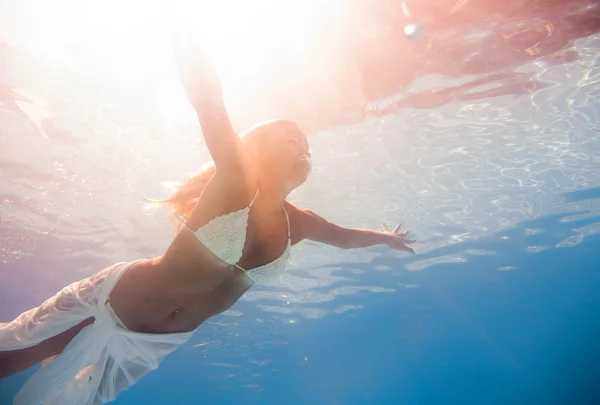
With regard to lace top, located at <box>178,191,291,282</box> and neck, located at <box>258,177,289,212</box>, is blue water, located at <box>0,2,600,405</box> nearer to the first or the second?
neck, located at <box>258,177,289,212</box>

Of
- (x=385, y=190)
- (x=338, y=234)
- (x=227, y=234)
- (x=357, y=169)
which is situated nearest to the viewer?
(x=227, y=234)

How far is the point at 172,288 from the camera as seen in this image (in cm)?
325

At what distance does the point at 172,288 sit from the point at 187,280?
6.7 inches

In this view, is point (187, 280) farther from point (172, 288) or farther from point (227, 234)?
point (227, 234)

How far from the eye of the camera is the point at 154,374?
3953cm

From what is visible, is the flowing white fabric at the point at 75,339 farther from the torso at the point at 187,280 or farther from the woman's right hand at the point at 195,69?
the woman's right hand at the point at 195,69

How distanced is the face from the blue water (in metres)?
5.67

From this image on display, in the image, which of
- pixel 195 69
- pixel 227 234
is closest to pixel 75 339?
pixel 227 234

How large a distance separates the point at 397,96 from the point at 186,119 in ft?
17.8

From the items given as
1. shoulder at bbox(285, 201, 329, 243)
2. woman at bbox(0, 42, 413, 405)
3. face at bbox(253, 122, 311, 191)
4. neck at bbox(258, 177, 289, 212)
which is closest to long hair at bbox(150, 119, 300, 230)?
woman at bbox(0, 42, 413, 405)

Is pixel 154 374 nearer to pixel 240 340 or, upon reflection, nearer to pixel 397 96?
pixel 240 340

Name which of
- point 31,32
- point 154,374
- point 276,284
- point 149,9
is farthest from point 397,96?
point 154,374

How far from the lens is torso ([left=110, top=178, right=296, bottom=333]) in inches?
123

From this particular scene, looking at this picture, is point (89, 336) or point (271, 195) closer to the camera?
point (271, 195)
